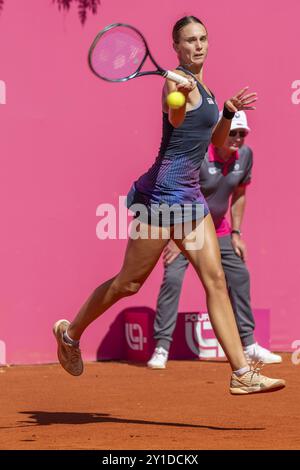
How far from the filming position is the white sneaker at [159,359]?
8.49 m

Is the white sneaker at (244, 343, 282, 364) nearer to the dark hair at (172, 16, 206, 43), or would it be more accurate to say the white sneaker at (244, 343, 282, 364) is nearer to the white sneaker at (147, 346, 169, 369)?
the white sneaker at (147, 346, 169, 369)

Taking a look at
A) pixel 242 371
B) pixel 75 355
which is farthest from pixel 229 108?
pixel 75 355

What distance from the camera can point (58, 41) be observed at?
8555mm

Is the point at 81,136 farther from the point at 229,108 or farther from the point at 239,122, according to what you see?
the point at 229,108

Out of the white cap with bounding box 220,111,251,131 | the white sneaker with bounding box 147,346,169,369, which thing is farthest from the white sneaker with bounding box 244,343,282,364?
the white cap with bounding box 220,111,251,131

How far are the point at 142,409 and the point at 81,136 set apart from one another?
274 cm

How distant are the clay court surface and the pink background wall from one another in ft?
1.92

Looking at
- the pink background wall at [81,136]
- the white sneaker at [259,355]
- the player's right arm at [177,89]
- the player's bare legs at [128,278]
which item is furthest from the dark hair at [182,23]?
the white sneaker at [259,355]

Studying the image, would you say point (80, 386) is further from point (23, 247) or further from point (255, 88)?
point (255, 88)

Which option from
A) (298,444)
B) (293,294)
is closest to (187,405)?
(298,444)

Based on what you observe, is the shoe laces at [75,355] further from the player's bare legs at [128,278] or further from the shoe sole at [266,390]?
the shoe sole at [266,390]

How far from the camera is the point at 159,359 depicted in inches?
335

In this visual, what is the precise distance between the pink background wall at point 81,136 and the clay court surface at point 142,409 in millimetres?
585

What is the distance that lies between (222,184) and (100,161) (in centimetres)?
97
